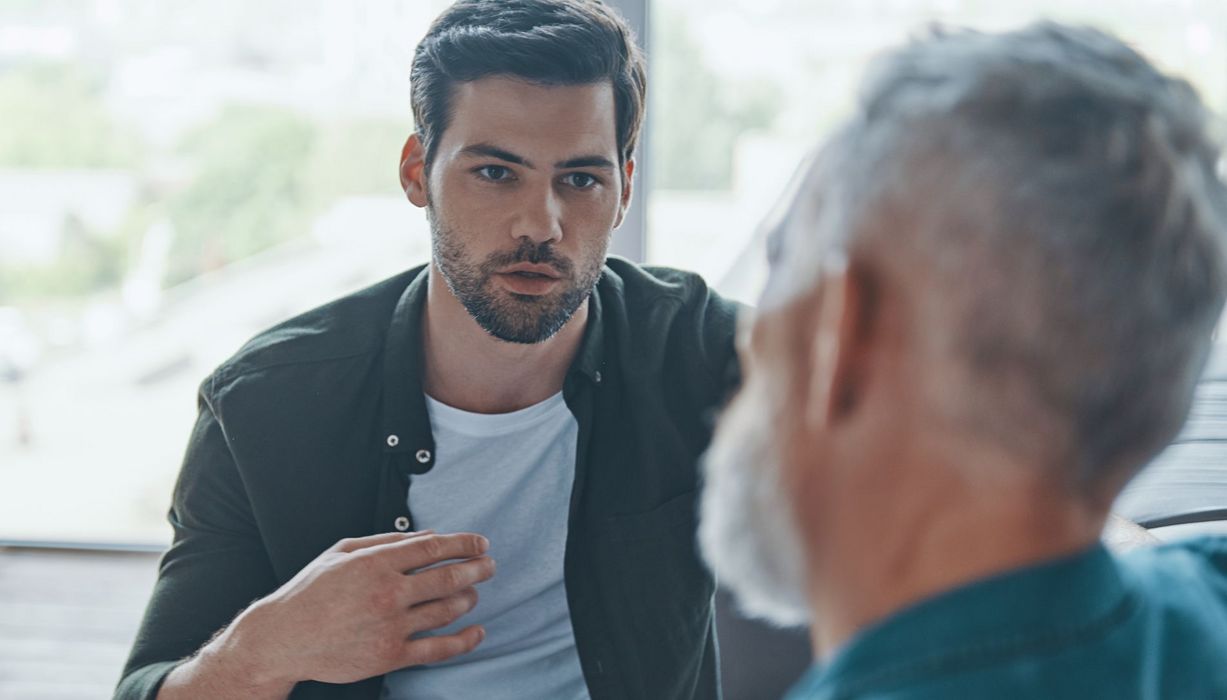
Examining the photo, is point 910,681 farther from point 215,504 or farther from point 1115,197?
point 215,504

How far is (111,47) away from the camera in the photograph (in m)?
3.34

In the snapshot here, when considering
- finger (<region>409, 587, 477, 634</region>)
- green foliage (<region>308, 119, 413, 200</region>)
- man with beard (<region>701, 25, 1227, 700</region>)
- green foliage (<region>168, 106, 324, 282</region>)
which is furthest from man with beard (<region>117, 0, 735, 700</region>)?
green foliage (<region>168, 106, 324, 282</region>)

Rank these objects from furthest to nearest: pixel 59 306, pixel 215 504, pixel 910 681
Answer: pixel 59 306 → pixel 215 504 → pixel 910 681

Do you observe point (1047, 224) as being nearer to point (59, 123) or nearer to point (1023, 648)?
point (1023, 648)

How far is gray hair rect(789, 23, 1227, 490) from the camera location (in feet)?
1.85

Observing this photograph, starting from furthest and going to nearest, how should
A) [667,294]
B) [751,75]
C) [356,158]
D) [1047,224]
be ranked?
[356,158]
[751,75]
[667,294]
[1047,224]

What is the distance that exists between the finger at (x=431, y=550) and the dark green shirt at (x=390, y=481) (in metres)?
0.27

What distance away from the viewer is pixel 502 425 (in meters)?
1.48

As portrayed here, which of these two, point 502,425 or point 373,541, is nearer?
point 373,541

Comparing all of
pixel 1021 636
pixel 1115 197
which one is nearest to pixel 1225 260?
pixel 1115 197

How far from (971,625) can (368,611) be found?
76cm

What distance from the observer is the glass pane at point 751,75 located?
9.88ft

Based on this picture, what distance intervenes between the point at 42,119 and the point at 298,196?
0.81m

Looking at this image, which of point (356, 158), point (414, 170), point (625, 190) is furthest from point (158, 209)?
point (625, 190)
